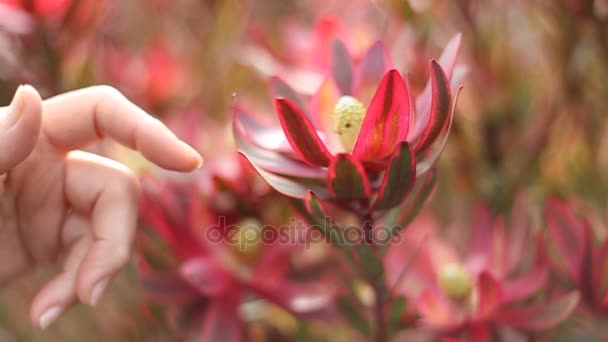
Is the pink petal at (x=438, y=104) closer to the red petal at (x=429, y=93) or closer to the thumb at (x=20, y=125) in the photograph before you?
the red petal at (x=429, y=93)

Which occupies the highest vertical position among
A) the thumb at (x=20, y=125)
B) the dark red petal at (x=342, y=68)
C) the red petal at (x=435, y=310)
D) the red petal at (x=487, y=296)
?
the dark red petal at (x=342, y=68)

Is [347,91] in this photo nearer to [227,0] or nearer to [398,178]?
[398,178]

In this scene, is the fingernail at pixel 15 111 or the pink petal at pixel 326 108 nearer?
the fingernail at pixel 15 111

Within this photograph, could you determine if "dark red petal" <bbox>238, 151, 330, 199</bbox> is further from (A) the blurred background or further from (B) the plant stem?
(A) the blurred background

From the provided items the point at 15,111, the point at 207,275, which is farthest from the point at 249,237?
the point at 15,111

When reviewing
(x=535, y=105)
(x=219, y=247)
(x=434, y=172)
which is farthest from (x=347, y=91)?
(x=535, y=105)

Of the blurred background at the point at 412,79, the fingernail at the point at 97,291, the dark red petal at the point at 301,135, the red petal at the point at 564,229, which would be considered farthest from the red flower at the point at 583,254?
the fingernail at the point at 97,291

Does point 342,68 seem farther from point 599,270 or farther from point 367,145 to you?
point 599,270
